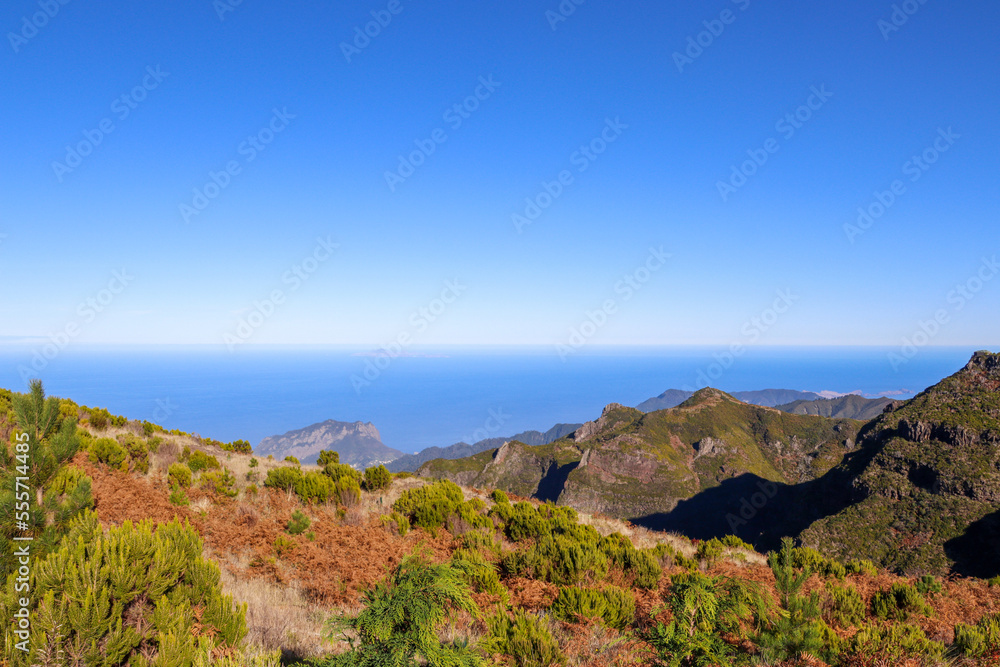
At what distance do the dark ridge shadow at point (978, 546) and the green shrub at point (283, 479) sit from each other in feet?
167

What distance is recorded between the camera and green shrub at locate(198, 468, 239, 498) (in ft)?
38.3

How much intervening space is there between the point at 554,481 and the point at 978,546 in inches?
2649

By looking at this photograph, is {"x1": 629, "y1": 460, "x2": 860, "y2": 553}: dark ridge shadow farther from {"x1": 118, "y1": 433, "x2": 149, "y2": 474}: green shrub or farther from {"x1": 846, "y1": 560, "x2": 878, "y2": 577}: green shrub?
{"x1": 118, "y1": 433, "x2": 149, "y2": 474}: green shrub

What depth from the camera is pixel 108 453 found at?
11.6 meters

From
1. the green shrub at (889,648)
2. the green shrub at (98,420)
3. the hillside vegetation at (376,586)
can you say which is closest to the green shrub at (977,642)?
the hillside vegetation at (376,586)

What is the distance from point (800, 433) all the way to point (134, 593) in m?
128

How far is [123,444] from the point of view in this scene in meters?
13.1

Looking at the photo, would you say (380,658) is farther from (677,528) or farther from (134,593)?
(677,528)

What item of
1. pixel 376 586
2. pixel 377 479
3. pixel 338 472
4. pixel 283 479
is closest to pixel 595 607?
pixel 376 586

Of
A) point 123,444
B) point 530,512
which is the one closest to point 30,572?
point 530,512

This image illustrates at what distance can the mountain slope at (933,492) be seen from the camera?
3753 centimetres

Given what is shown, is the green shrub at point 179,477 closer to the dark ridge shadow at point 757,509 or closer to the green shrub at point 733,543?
the green shrub at point 733,543

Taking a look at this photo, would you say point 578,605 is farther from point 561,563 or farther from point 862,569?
point 862,569

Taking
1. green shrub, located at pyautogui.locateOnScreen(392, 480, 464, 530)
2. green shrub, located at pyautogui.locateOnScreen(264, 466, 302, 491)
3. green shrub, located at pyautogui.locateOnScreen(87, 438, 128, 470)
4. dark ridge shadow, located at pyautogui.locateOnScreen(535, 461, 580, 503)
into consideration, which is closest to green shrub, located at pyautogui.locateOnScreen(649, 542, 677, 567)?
green shrub, located at pyautogui.locateOnScreen(392, 480, 464, 530)
